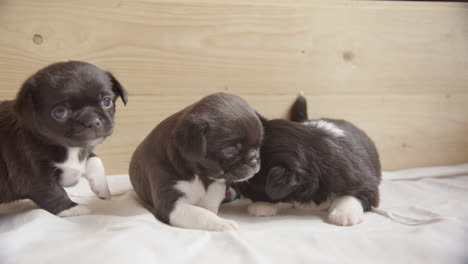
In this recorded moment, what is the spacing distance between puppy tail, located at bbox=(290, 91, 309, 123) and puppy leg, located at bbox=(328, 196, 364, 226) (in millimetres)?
949

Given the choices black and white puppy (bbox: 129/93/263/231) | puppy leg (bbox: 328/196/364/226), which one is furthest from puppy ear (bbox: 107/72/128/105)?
puppy leg (bbox: 328/196/364/226)

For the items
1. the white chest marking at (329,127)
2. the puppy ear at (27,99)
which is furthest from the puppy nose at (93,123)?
the white chest marking at (329,127)

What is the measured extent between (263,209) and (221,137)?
626mm

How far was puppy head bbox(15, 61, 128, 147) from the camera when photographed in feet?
6.66

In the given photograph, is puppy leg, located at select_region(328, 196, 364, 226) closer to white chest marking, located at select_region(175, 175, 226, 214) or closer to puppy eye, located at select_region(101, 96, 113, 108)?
white chest marking, located at select_region(175, 175, 226, 214)

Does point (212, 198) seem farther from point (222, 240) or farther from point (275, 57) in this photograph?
point (275, 57)

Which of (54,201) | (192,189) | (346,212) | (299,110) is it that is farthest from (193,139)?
(299,110)

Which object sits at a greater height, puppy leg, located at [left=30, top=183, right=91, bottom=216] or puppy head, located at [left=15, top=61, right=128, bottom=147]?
puppy head, located at [left=15, top=61, right=128, bottom=147]

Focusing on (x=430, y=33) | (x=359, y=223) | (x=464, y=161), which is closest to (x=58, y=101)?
(x=359, y=223)

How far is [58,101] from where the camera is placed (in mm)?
2018

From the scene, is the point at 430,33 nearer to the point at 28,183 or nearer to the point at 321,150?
the point at 321,150

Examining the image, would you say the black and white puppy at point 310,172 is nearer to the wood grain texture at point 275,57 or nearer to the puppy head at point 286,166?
A: the puppy head at point 286,166

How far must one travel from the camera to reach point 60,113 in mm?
2049

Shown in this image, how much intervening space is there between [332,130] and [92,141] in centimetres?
144
